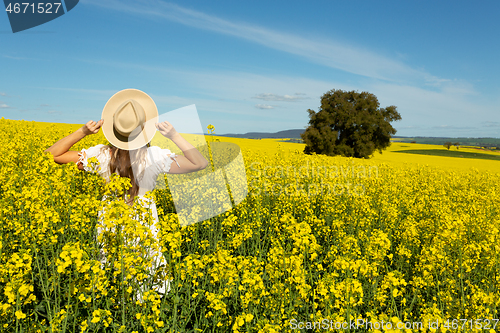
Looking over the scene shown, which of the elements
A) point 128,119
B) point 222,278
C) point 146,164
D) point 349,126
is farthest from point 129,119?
point 349,126

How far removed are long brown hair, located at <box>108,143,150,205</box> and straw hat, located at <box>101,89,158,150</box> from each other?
0.47 feet

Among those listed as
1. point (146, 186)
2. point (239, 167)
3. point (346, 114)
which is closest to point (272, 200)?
point (239, 167)

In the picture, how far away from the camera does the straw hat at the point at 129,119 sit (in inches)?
115

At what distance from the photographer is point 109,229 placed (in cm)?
224

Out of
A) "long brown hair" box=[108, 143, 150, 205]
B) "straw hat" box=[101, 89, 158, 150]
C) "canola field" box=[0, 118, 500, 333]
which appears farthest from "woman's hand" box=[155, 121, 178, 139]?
"canola field" box=[0, 118, 500, 333]

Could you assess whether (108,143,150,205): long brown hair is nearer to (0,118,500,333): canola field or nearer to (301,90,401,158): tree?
(0,118,500,333): canola field

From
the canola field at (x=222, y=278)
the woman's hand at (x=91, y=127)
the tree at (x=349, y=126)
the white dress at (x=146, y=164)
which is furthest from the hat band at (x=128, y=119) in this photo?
the tree at (x=349, y=126)

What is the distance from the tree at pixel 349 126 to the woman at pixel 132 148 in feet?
102

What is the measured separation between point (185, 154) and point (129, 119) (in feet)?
2.26

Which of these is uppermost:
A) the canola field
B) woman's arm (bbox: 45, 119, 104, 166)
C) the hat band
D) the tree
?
the tree

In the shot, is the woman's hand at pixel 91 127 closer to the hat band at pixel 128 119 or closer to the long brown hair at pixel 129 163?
the hat band at pixel 128 119

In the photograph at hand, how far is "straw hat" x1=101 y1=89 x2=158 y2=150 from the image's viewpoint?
2914mm

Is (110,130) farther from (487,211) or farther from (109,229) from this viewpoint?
(487,211)

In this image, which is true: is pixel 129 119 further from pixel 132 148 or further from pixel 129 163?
pixel 129 163
